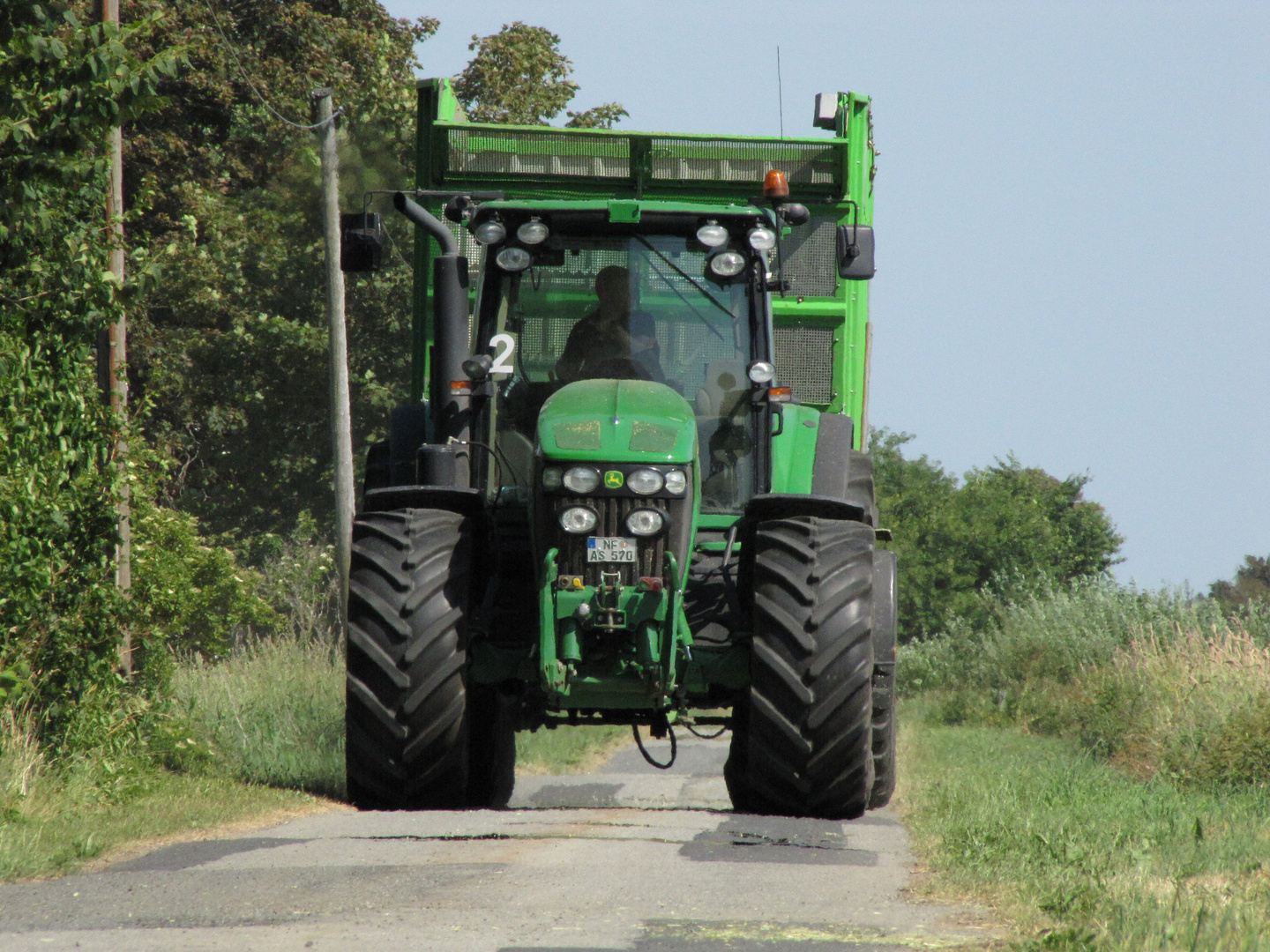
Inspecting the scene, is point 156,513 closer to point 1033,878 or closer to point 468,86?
point 1033,878

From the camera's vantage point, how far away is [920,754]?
1714cm

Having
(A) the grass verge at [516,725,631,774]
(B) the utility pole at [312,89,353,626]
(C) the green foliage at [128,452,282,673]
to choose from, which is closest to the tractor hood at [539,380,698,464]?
(C) the green foliage at [128,452,282,673]

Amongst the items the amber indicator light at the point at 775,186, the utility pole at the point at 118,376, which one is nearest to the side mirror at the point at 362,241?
the utility pole at the point at 118,376

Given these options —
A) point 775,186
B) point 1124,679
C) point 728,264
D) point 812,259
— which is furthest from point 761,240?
point 1124,679

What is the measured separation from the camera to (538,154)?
11227mm

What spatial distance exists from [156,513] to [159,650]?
136 inches

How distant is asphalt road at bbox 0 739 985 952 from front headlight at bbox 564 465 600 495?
5.08 ft

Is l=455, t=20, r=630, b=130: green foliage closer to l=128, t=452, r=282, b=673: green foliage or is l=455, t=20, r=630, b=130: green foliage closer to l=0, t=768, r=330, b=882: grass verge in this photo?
l=128, t=452, r=282, b=673: green foliage

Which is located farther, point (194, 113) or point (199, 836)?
point (194, 113)

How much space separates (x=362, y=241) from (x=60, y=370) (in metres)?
2.14

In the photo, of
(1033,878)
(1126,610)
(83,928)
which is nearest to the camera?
(83,928)

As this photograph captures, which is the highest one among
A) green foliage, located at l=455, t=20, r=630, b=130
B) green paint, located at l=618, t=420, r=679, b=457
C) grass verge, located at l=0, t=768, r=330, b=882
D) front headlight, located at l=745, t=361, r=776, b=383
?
green foliage, located at l=455, t=20, r=630, b=130

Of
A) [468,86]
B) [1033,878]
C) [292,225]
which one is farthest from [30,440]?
[468,86]

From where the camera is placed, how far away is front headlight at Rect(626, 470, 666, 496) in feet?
25.1
